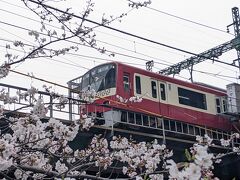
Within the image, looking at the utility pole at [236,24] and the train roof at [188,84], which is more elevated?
the utility pole at [236,24]

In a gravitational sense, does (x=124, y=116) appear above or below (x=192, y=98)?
below

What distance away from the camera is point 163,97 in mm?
17828

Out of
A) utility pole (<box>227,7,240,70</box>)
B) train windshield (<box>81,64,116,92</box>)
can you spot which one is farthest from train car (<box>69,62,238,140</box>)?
utility pole (<box>227,7,240,70</box>)

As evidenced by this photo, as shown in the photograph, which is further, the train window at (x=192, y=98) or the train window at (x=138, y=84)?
the train window at (x=192, y=98)

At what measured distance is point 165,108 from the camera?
17.8m

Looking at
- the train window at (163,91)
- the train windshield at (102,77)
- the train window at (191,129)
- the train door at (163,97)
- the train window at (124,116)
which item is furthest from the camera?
the train window at (191,129)

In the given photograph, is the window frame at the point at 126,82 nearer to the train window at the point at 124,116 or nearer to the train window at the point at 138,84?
the train window at the point at 138,84

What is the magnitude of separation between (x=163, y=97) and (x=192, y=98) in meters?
2.24

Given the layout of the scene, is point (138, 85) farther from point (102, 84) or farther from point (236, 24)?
point (236, 24)

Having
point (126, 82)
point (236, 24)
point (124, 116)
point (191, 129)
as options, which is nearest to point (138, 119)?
point (124, 116)

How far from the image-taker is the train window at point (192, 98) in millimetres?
18906

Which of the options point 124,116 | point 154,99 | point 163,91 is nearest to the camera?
point 124,116

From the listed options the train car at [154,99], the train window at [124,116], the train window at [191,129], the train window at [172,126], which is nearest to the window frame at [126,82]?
the train car at [154,99]

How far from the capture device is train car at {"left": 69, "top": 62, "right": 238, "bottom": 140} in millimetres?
15891
